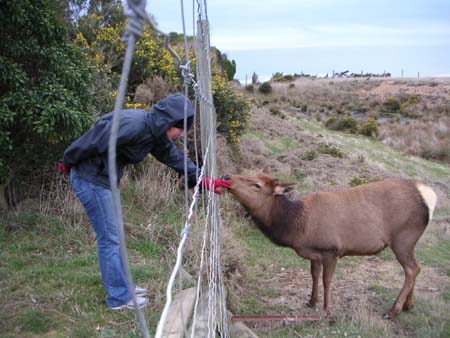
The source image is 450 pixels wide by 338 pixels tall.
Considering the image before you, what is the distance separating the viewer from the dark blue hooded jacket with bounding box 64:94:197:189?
3.73 m

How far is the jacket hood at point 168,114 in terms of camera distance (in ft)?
12.2

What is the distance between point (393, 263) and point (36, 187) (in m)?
5.61

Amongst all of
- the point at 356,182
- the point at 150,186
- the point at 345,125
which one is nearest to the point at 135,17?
the point at 150,186

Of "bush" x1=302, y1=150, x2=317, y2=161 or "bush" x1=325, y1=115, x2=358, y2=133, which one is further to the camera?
"bush" x1=325, y1=115, x2=358, y2=133

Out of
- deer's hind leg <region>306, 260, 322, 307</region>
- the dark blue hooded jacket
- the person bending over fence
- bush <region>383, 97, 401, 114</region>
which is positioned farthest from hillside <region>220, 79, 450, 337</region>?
bush <region>383, 97, 401, 114</region>

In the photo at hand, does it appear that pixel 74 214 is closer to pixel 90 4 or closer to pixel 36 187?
pixel 36 187

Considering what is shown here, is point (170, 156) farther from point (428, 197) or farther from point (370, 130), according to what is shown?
point (370, 130)

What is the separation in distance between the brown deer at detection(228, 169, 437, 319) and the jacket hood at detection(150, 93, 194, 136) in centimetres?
189

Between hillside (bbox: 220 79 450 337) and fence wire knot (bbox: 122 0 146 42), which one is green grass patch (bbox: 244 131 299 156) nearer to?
hillside (bbox: 220 79 450 337)

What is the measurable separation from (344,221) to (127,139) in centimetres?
297

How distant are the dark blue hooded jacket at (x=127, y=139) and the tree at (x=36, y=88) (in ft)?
5.99

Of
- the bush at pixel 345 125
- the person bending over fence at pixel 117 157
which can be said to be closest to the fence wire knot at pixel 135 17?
the person bending over fence at pixel 117 157

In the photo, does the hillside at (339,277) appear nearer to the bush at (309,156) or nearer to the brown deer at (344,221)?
the bush at (309,156)

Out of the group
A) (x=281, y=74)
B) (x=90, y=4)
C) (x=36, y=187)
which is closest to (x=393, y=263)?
(x=36, y=187)
